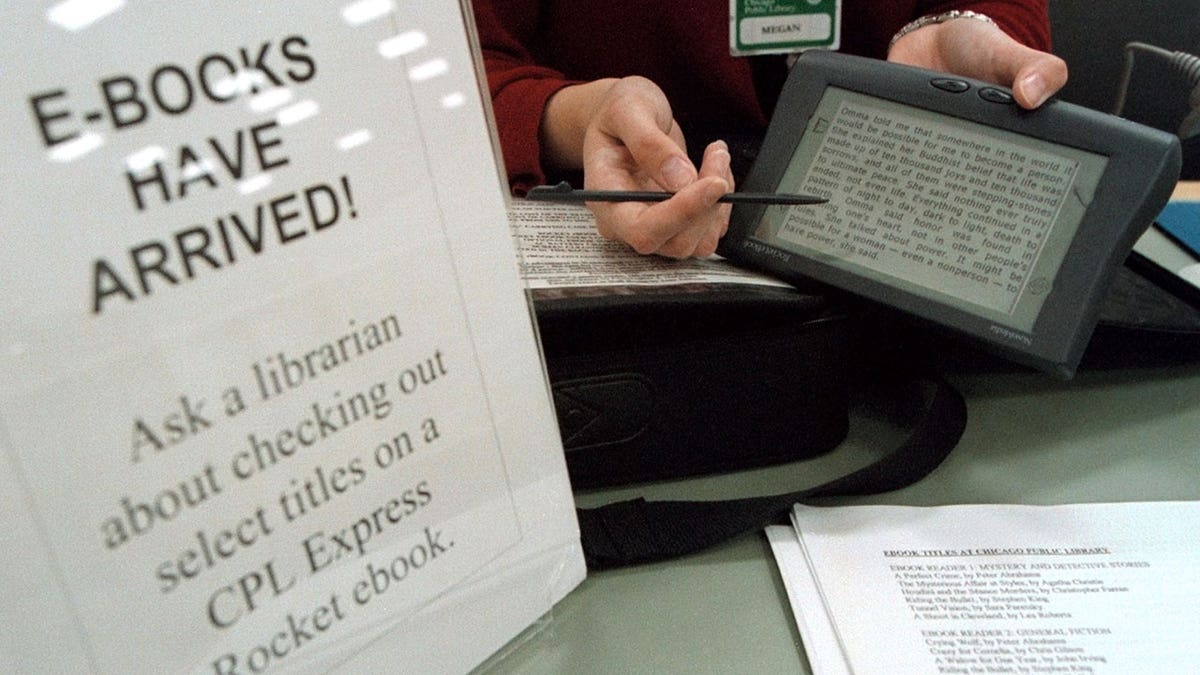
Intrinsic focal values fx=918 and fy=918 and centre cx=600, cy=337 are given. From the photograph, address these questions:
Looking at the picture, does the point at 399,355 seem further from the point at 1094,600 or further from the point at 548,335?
the point at 1094,600

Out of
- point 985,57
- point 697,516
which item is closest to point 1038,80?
point 985,57

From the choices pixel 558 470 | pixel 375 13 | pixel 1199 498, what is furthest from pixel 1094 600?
pixel 375 13

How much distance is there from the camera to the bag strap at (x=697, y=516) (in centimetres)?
42

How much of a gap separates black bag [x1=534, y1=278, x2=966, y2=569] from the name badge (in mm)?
340

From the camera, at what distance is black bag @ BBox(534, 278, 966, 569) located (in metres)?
0.42

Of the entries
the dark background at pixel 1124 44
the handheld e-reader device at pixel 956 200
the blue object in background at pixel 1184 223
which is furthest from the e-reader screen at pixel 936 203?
the dark background at pixel 1124 44

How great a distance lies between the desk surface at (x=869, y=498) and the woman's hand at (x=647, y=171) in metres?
0.13

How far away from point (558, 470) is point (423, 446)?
0.07 m

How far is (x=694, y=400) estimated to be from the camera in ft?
1.49

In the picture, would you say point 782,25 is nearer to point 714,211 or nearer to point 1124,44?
point 714,211

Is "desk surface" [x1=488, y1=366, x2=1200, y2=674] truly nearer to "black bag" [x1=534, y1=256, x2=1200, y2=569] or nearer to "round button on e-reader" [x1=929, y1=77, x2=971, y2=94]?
"black bag" [x1=534, y1=256, x2=1200, y2=569]

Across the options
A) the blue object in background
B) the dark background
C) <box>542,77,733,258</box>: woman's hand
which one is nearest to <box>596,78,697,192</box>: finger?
<box>542,77,733,258</box>: woman's hand

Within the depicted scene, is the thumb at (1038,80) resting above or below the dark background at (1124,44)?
above

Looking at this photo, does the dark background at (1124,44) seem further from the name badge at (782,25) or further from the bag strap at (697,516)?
the bag strap at (697,516)
